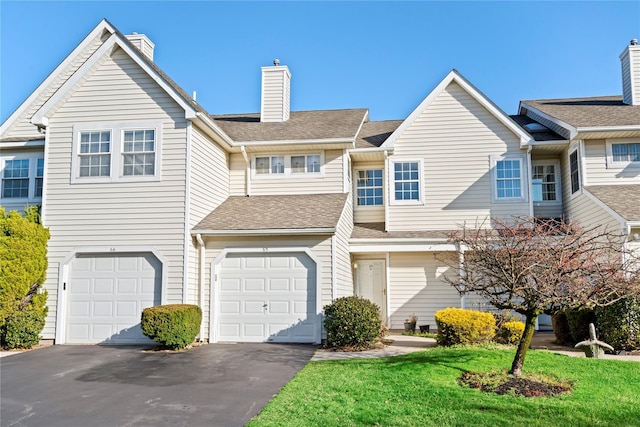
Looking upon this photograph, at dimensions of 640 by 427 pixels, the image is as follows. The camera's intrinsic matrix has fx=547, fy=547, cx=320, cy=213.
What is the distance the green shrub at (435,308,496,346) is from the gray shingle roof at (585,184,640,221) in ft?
14.9

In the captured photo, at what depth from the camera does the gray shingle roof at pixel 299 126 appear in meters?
17.4

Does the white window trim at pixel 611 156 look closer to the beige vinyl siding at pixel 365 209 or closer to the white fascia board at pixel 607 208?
the white fascia board at pixel 607 208

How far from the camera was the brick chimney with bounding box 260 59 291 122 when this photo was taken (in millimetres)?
19469

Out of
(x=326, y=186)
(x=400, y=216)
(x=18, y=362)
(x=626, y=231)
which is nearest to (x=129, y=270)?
(x=18, y=362)

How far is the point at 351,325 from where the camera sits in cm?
1297

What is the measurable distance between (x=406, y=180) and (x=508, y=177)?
10.6ft

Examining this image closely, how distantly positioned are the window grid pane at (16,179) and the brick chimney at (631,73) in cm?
1980

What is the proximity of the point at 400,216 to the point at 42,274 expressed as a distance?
1064cm

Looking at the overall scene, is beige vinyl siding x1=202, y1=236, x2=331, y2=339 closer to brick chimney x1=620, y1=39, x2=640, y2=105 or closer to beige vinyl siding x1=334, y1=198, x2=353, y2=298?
beige vinyl siding x1=334, y1=198, x2=353, y2=298

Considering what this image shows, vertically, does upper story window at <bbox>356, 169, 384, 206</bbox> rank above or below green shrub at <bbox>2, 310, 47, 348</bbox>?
above

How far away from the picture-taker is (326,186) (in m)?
17.3

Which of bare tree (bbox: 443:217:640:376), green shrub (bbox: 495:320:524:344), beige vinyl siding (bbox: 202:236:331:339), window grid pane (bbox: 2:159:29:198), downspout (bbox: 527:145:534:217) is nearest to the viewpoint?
bare tree (bbox: 443:217:640:376)

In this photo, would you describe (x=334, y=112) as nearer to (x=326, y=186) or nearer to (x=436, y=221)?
(x=326, y=186)

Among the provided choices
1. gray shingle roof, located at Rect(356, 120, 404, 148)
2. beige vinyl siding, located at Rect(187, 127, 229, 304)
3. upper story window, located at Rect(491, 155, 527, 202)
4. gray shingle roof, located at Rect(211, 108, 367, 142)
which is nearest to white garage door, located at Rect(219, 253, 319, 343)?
beige vinyl siding, located at Rect(187, 127, 229, 304)
